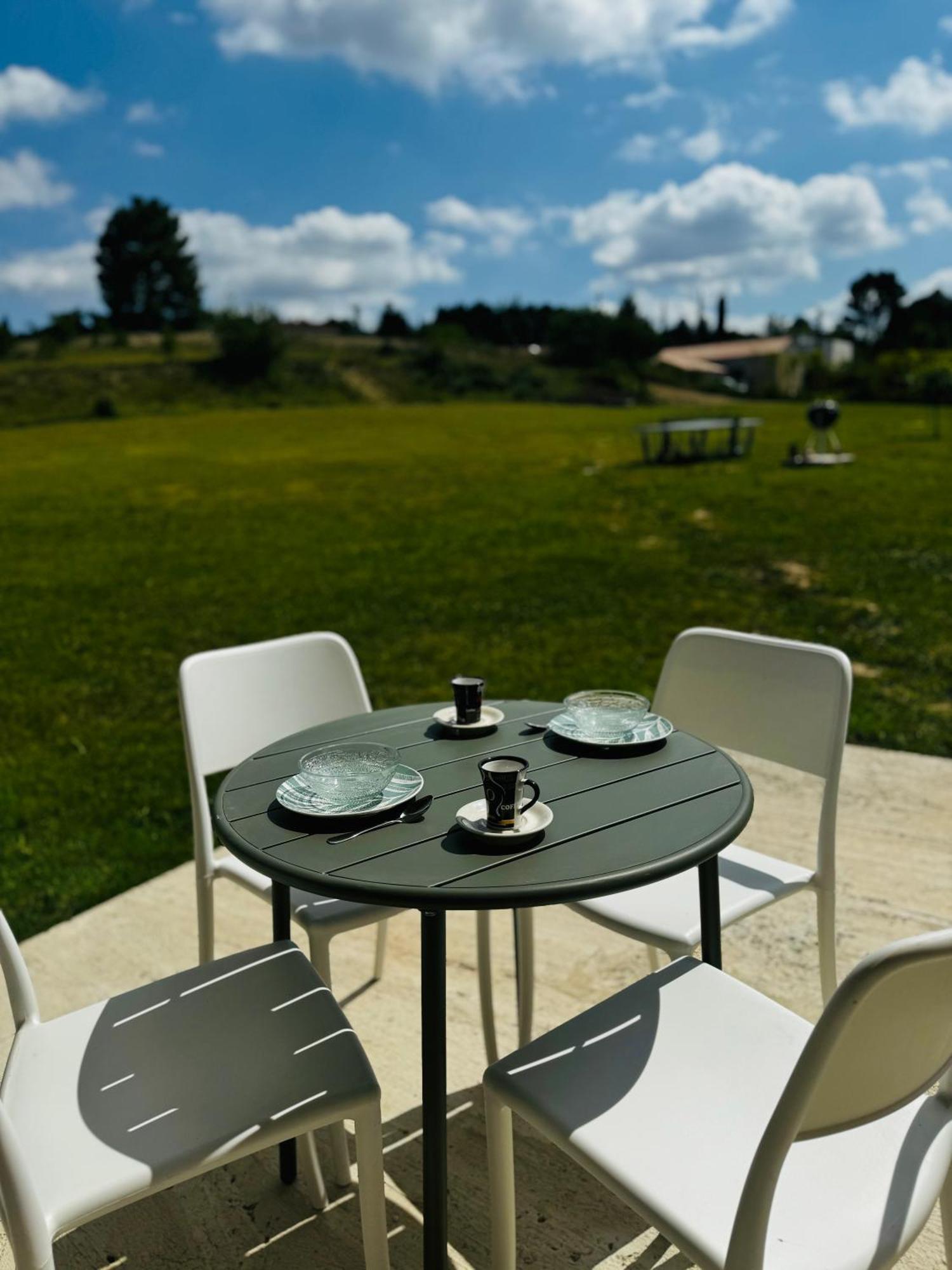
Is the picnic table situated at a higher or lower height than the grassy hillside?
lower

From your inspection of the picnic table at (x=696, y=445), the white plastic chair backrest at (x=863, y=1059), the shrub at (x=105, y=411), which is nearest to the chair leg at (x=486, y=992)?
the white plastic chair backrest at (x=863, y=1059)

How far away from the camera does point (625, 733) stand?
68.4 inches

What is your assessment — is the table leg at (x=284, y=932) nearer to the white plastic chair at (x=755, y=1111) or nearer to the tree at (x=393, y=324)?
the white plastic chair at (x=755, y=1111)

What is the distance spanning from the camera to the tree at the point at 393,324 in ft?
168

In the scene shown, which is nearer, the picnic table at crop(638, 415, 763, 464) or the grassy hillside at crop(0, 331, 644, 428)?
the picnic table at crop(638, 415, 763, 464)

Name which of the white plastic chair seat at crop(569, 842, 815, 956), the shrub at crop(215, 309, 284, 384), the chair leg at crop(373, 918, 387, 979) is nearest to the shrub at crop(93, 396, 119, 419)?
the shrub at crop(215, 309, 284, 384)

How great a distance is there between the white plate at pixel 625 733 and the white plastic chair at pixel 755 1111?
1.24 ft

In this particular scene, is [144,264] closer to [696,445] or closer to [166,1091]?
[696,445]

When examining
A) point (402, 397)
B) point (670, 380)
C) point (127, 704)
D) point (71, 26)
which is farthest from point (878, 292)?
point (127, 704)

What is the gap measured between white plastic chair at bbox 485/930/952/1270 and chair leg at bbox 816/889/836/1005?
518 millimetres

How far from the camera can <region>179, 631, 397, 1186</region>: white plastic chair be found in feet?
5.98

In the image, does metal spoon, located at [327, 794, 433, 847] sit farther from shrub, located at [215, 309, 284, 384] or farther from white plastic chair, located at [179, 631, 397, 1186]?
shrub, located at [215, 309, 284, 384]

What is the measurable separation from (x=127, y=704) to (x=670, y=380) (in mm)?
37948

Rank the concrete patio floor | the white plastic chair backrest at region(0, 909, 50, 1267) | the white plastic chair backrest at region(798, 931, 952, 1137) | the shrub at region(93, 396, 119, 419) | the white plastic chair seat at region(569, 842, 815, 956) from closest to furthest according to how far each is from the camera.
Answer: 1. the white plastic chair backrest at region(798, 931, 952, 1137)
2. the white plastic chair backrest at region(0, 909, 50, 1267)
3. the concrete patio floor
4. the white plastic chair seat at region(569, 842, 815, 956)
5. the shrub at region(93, 396, 119, 419)
